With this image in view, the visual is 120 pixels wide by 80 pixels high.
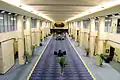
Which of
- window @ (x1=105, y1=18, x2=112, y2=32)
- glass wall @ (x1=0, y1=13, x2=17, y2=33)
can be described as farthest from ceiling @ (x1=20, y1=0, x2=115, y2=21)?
window @ (x1=105, y1=18, x2=112, y2=32)

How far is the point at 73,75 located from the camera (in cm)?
1595

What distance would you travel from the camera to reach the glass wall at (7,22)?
1658cm

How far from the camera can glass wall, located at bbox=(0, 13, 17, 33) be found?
54.4 feet

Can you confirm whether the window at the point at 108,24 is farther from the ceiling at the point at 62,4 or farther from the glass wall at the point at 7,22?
the glass wall at the point at 7,22

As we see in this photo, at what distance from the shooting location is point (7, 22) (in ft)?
59.6

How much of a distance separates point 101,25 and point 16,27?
434 inches

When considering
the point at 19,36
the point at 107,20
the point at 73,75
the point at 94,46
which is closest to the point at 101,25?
the point at 107,20

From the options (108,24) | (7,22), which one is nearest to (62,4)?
(7,22)

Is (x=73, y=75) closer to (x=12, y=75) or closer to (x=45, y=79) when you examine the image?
(x=45, y=79)

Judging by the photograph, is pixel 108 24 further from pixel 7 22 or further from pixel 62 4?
pixel 7 22

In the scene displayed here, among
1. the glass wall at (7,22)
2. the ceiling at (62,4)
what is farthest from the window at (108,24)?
the glass wall at (7,22)

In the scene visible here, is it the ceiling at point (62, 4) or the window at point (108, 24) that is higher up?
the ceiling at point (62, 4)

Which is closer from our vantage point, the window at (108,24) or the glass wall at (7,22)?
the glass wall at (7,22)

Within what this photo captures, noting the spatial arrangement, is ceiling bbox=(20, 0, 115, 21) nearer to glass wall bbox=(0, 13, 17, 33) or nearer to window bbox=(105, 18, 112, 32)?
glass wall bbox=(0, 13, 17, 33)
